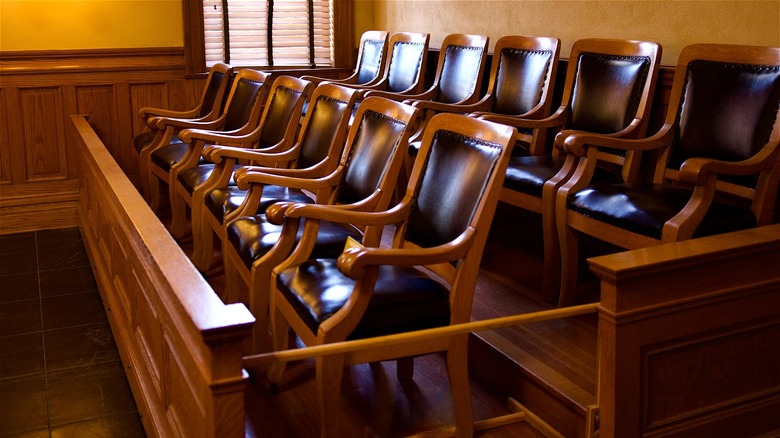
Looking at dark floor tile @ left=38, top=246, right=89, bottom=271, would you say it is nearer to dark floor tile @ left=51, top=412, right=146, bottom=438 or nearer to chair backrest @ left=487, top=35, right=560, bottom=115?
dark floor tile @ left=51, top=412, right=146, bottom=438

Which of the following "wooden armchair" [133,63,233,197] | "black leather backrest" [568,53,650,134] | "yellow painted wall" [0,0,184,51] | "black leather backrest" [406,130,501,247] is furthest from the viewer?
"yellow painted wall" [0,0,184,51]

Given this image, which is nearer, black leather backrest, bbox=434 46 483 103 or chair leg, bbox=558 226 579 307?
chair leg, bbox=558 226 579 307

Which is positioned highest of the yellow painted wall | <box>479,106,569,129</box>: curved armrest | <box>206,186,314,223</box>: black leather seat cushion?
the yellow painted wall

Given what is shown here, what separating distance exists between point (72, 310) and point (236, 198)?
114cm

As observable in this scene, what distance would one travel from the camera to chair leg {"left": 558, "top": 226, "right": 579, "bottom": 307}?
9.75 feet

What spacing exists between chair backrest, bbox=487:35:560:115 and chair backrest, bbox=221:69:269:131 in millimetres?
1158

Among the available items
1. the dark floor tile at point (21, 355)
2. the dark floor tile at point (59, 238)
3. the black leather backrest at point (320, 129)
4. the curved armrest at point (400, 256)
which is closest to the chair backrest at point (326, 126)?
the black leather backrest at point (320, 129)

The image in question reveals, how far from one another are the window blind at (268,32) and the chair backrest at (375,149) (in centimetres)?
305

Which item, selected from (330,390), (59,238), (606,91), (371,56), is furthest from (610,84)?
(59,238)

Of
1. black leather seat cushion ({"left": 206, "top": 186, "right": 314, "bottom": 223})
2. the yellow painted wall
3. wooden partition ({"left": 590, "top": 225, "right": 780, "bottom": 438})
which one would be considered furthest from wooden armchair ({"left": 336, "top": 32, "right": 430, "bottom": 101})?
wooden partition ({"left": 590, "top": 225, "right": 780, "bottom": 438})

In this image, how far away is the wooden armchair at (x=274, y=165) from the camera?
3229mm

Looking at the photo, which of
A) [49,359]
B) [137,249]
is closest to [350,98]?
[137,249]

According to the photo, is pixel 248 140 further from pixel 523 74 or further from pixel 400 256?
pixel 400 256

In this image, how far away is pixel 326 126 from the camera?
135 inches
